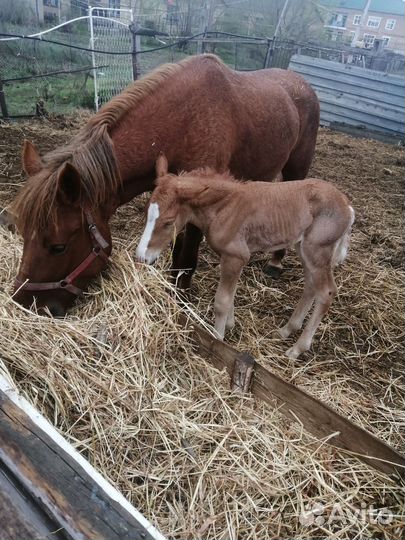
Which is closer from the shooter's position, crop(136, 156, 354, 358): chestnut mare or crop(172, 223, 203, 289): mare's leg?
crop(136, 156, 354, 358): chestnut mare

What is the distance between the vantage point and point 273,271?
359 centimetres

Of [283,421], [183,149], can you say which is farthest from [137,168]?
[283,421]

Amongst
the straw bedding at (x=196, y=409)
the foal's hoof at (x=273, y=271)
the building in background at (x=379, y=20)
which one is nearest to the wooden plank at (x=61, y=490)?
the straw bedding at (x=196, y=409)

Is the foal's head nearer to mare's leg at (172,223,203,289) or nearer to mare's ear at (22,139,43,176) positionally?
mare's leg at (172,223,203,289)

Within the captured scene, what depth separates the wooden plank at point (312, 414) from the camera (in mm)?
1755

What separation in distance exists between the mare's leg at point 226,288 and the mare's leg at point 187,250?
0.41 meters

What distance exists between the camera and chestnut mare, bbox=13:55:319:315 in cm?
208

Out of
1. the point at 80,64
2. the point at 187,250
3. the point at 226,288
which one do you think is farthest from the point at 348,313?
the point at 80,64

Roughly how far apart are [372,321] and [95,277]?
84.3 inches

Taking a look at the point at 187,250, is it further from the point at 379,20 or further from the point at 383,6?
the point at 383,6

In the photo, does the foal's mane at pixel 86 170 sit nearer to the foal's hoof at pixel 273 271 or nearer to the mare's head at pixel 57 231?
the mare's head at pixel 57 231

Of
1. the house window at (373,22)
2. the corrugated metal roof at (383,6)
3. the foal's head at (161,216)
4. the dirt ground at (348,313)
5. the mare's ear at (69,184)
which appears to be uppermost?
the corrugated metal roof at (383,6)

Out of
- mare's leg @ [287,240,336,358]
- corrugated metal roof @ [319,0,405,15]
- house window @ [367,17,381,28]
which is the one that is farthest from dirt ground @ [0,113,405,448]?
house window @ [367,17,381,28]

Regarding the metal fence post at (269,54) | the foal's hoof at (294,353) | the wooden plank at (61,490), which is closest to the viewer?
the wooden plank at (61,490)
